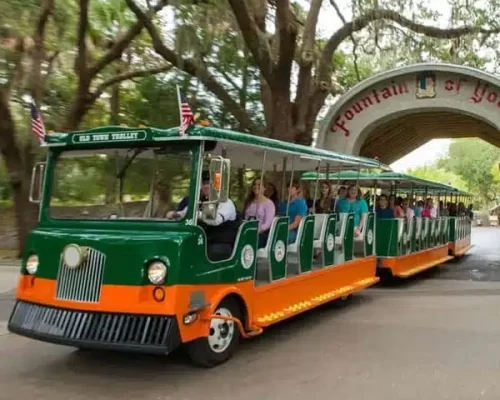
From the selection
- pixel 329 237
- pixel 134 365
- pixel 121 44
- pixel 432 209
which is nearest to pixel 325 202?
pixel 329 237

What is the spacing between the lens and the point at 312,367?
6508mm

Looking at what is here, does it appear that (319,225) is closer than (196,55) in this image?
Yes

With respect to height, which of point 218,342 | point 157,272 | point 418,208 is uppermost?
point 418,208

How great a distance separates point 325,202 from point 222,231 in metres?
3.96

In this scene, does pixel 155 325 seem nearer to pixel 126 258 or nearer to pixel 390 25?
pixel 126 258

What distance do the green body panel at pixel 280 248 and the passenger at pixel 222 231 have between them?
0.77 metres

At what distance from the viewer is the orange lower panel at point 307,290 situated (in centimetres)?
740

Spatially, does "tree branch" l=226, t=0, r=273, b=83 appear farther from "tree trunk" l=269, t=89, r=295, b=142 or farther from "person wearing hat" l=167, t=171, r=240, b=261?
"person wearing hat" l=167, t=171, r=240, b=261

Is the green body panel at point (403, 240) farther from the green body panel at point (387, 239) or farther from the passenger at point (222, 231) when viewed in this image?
the passenger at point (222, 231)

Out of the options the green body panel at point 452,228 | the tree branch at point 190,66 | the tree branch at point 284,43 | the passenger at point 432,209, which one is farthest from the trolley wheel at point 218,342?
the green body panel at point 452,228

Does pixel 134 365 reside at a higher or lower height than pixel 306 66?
lower

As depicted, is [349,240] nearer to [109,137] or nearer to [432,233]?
[109,137]

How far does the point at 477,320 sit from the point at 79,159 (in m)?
5.66

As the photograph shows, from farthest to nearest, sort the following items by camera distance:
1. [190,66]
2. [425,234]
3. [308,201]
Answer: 1. [190,66]
2. [425,234]
3. [308,201]
